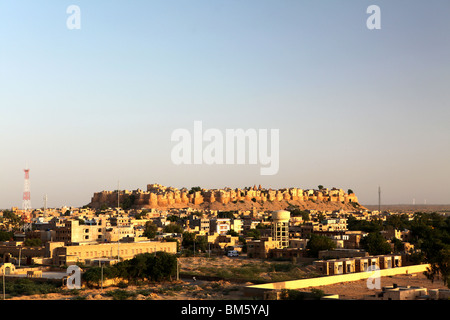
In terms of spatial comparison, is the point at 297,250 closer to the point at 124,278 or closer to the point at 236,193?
the point at 124,278

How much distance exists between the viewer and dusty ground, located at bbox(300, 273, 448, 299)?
28.5 metres

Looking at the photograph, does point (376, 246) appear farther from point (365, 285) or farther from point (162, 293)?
point (162, 293)

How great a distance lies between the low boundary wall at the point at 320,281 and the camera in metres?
25.2

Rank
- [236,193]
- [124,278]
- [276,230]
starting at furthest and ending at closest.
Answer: [236,193] → [276,230] → [124,278]

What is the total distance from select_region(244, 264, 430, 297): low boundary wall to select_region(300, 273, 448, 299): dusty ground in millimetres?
361

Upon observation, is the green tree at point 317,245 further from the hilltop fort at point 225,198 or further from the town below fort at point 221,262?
the hilltop fort at point 225,198

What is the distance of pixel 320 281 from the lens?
1210 inches

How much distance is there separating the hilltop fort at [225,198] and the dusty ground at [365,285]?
10189cm

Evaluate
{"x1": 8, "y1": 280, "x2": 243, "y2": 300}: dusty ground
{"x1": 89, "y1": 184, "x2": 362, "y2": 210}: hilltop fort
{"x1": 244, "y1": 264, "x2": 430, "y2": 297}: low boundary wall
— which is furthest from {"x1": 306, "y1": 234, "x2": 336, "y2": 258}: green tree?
{"x1": 89, "y1": 184, "x2": 362, "y2": 210}: hilltop fort

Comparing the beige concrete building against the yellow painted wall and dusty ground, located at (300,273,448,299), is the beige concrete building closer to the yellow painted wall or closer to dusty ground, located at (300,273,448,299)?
the yellow painted wall

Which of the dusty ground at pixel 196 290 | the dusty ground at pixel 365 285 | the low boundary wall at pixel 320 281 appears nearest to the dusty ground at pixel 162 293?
the dusty ground at pixel 196 290

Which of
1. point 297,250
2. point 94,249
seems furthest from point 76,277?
point 297,250
